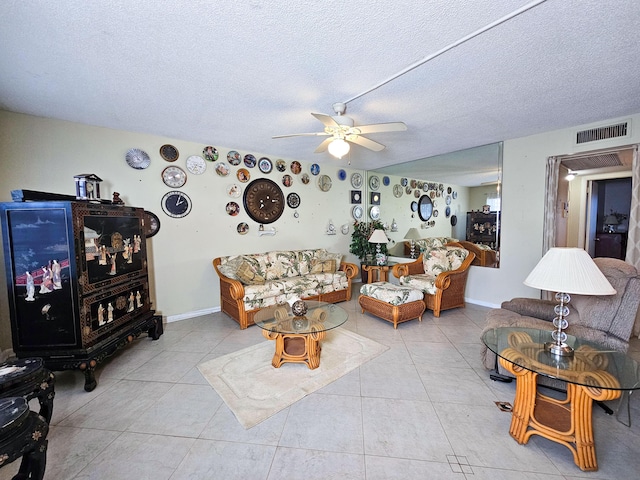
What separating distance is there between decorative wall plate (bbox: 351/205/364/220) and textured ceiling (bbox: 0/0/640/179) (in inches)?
101

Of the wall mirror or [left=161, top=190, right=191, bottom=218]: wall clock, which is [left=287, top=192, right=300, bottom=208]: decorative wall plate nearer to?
[left=161, top=190, right=191, bottom=218]: wall clock

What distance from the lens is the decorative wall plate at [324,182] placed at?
481cm

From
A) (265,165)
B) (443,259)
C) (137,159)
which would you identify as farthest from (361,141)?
(137,159)

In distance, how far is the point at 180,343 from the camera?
2836 millimetres

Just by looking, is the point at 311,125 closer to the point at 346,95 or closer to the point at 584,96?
the point at 346,95

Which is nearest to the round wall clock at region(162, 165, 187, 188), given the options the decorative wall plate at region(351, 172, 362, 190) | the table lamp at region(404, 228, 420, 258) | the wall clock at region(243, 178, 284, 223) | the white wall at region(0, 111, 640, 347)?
the white wall at region(0, 111, 640, 347)

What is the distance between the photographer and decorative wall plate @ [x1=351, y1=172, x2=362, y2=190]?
5.30 meters

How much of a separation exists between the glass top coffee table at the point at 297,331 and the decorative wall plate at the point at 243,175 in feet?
7.26

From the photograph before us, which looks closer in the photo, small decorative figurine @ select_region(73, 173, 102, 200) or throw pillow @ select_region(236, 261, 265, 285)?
small decorative figurine @ select_region(73, 173, 102, 200)

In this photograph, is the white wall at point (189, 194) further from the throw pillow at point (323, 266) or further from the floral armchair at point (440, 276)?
the throw pillow at point (323, 266)

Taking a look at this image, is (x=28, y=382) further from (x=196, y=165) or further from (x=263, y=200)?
(x=263, y=200)

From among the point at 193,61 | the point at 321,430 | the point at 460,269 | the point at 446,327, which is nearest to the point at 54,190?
the point at 193,61

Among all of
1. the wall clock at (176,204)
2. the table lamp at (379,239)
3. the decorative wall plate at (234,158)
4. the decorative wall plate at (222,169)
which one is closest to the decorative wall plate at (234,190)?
the decorative wall plate at (222,169)

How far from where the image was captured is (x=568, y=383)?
1.39 m
